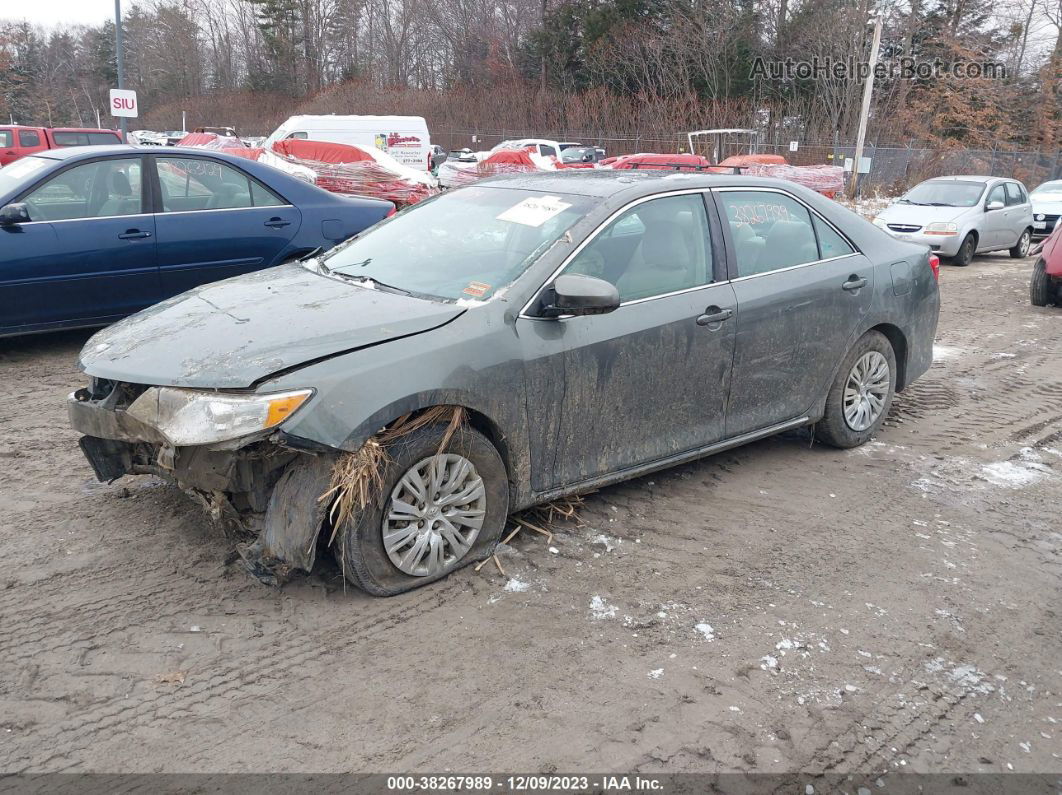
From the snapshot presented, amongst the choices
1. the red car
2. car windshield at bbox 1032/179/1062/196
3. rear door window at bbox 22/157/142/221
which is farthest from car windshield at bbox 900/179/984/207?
rear door window at bbox 22/157/142/221

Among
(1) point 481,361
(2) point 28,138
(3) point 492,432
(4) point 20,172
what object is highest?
(2) point 28,138

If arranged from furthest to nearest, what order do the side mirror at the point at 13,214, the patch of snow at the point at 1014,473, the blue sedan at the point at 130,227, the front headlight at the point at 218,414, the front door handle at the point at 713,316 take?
the blue sedan at the point at 130,227 → the side mirror at the point at 13,214 → the patch of snow at the point at 1014,473 → the front door handle at the point at 713,316 → the front headlight at the point at 218,414

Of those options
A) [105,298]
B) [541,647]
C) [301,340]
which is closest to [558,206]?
[301,340]

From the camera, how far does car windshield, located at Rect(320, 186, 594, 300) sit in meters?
4.16

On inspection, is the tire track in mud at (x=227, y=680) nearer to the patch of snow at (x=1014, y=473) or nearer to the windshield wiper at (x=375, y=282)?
the windshield wiper at (x=375, y=282)

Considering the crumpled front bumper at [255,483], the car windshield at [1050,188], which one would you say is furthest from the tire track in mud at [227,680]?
the car windshield at [1050,188]

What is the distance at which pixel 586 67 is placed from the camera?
4447cm

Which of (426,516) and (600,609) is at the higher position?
(426,516)

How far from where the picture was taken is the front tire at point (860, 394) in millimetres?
5418

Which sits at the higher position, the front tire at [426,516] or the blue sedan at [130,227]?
the blue sedan at [130,227]

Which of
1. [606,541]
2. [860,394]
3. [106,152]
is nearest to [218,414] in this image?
[606,541]

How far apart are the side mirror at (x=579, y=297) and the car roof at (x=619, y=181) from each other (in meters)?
0.73

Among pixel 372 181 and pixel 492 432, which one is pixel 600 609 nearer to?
pixel 492 432

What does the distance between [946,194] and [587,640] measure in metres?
14.8
